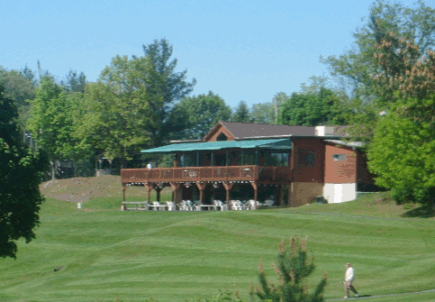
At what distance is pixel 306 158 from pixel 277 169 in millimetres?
2931

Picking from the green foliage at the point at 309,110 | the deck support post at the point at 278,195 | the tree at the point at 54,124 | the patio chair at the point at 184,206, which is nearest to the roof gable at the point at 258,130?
the deck support post at the point at 278,195

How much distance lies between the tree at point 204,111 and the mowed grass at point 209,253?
5626cm

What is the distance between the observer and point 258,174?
176ft

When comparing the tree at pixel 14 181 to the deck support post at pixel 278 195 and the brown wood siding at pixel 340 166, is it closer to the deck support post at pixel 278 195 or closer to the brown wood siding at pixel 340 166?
the deck support post at pixel 278 195

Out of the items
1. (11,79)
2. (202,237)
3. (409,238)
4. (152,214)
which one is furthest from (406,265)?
(11,79)

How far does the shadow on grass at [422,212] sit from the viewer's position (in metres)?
45.0

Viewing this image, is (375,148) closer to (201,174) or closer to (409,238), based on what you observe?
(409,238)

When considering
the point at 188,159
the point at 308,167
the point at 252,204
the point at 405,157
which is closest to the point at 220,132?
the point at 188,159

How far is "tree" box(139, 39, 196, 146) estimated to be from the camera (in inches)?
3263

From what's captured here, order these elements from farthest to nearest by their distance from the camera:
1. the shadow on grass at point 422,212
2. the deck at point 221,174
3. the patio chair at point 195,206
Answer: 1. the patio chair at point 195,206
2. the deck at point 221,174
3. the shadow on grass at point 422,212

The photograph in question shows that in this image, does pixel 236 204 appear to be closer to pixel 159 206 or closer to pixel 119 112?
pixel 159 206

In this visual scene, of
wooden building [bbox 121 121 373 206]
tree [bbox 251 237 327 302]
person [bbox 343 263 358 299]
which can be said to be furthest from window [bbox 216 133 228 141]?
tree [bbox 251 237 327 302]

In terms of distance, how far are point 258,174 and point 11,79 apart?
3593 inches

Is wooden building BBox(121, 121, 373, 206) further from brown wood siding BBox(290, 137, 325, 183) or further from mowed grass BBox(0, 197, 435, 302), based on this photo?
mowed grass BBox(0, 197, 435, 302)
